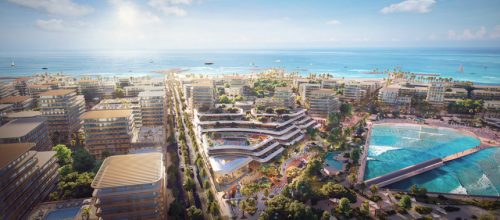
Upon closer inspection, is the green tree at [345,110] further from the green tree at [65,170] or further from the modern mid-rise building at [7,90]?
the modern mid-rise building at [7,90]

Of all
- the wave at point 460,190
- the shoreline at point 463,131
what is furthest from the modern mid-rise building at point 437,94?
the wave at point 460,190

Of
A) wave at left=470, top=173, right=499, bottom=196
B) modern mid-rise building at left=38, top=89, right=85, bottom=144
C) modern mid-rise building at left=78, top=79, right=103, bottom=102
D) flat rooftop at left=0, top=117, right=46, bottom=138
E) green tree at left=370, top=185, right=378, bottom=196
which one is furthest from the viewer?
modern mid-rise building at left=78, top=79, right=103, bottom=102

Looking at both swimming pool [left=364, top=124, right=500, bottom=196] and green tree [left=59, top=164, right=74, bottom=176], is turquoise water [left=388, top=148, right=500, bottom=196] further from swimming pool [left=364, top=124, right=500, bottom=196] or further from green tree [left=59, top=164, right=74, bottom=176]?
green tree [left=59, top=164, right=74, bottom=176]

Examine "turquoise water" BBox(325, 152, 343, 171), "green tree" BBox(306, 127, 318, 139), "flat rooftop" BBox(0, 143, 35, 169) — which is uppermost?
"flat rooftop" BBox(0, 143, 35, 169)

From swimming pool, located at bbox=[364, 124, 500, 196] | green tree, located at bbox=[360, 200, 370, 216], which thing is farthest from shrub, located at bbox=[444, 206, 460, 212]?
green tree, located at bbox=[360, 200, 370, 216]

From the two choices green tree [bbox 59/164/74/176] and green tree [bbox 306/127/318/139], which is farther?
green tree [bbox 306/127/318/139]

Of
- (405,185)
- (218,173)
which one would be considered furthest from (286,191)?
(405,185)

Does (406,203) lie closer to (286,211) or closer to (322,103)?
(286,211)
